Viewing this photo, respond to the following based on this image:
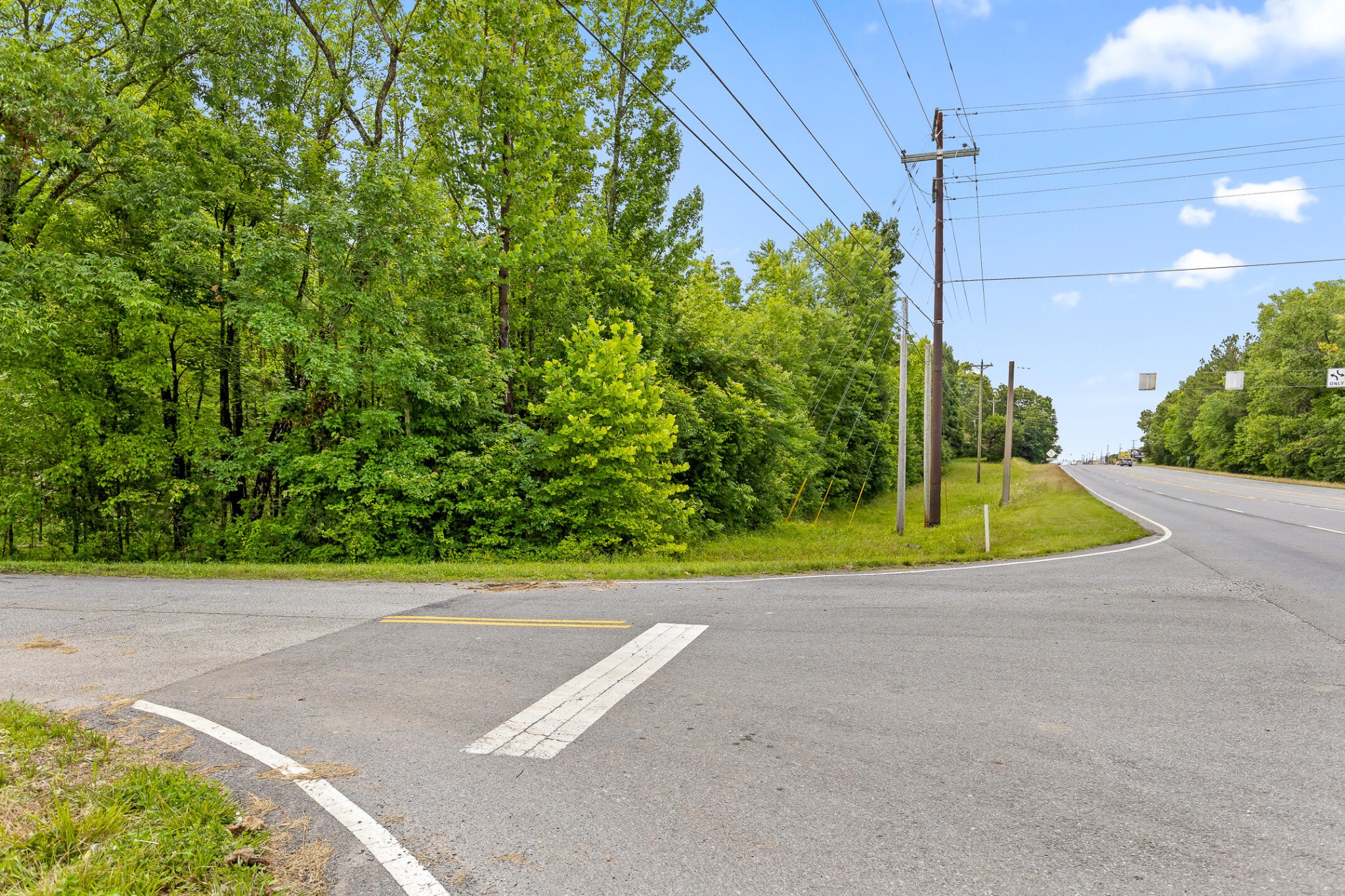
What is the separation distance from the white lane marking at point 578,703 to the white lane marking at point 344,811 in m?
0.75

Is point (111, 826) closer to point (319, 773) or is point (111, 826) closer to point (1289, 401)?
point (319, 773)

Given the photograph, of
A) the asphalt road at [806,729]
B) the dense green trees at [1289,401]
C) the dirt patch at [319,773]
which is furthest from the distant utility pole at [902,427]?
the dense green trees at [1289,401]

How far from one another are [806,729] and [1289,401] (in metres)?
66.9

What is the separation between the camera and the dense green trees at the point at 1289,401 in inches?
1822

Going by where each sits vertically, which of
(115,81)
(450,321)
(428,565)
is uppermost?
(115,81)

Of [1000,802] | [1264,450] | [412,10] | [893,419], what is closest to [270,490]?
[412,10]

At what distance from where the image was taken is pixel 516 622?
702 centimetres

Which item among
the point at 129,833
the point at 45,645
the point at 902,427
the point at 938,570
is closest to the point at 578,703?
the point at 129,833

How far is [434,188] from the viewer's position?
14.5m

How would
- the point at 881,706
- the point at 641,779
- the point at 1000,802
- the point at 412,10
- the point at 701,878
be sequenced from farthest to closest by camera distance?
1. the point at 412,10
2. the point at 881,706
3. the point at 641,779
4. the point at 1000,802
5. the point at 701,878

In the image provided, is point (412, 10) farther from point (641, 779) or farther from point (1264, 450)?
point (1264, 450)

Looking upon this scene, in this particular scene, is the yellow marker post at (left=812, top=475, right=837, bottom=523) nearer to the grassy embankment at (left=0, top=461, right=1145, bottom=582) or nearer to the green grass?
the grassy embankment at (left=0, top=461, right=1145, bottom=582)

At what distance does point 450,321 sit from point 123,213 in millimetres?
7064

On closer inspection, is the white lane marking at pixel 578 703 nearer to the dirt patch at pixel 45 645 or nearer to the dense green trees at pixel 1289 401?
the dirt patch at pixel 45 645
